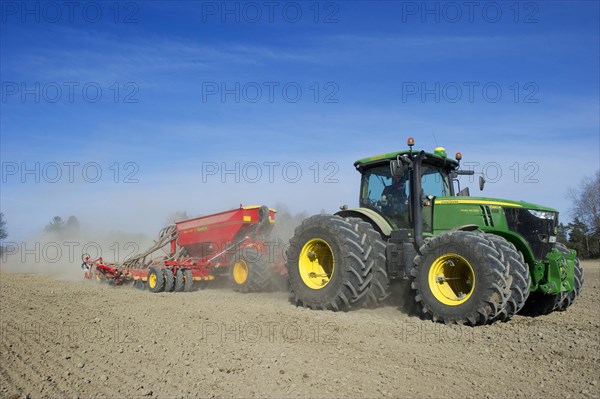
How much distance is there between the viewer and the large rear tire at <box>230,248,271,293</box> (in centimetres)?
1058

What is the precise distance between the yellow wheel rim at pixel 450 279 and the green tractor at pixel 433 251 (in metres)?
0.01

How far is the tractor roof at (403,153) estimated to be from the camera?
7.86 meters

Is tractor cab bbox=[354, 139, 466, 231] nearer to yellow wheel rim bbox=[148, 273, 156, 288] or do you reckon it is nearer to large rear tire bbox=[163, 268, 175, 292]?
large rear tire bbox=[163, 268, 175, 292]

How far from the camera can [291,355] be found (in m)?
4.74

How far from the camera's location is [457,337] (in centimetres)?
552

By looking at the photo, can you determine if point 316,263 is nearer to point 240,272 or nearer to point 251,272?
point 251,272

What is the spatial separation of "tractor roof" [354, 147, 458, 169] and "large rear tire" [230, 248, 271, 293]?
3409mm

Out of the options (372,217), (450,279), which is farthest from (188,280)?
(450,279)

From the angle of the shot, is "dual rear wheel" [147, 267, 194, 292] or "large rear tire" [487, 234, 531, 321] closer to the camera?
"large rear tire" [487, 234, 531, 321]

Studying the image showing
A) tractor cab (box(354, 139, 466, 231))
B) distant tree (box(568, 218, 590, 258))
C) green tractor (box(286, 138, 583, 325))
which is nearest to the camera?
green tractor (box(286, 138, 583, 325))

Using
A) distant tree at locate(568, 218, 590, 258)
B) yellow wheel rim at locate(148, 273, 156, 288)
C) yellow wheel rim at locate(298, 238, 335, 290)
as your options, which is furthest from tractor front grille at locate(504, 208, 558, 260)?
distant tree at locate(568, 218, 590, 258)

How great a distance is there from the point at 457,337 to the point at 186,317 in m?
3.64

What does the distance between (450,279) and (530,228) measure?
140 centimetres

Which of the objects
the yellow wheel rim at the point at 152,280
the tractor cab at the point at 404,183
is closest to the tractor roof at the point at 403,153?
the tractor cab at the point at 404,183
